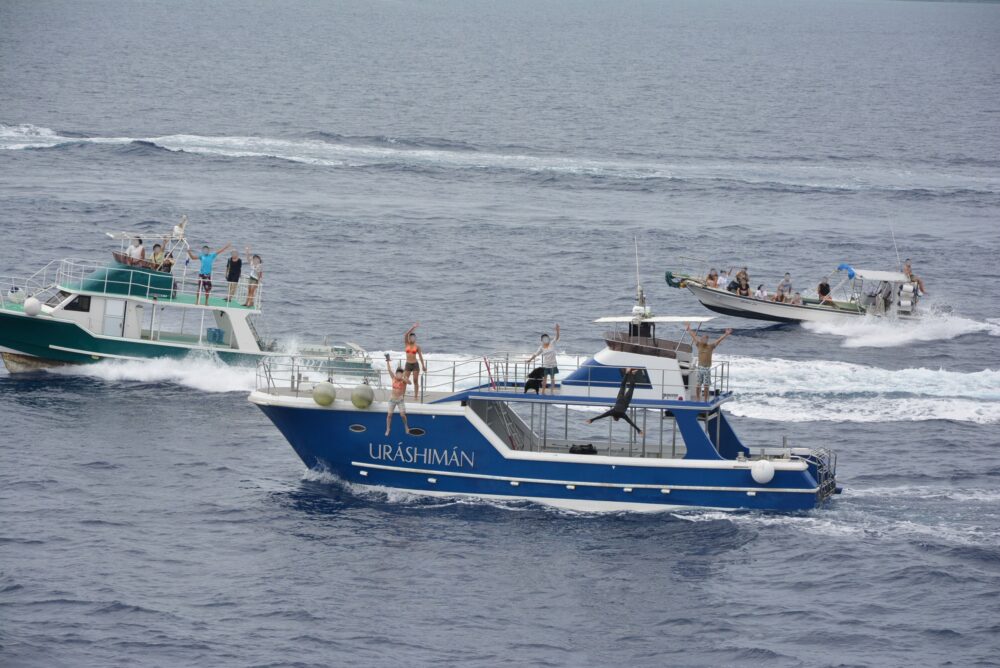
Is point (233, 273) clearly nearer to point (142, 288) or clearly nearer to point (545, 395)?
point (142, 288)

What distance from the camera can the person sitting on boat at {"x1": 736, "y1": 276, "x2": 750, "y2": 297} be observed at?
62.7m

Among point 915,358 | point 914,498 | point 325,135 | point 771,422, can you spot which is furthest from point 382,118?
point 914,498

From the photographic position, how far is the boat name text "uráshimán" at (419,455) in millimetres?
37906

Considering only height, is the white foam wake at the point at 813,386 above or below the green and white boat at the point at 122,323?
below

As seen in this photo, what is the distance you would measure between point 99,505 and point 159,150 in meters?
66.4

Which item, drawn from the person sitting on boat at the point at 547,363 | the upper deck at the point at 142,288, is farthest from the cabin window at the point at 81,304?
the person sitting on boat at the point at 547,363

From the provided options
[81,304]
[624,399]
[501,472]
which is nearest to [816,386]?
[624,399]

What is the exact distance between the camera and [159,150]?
100875 millimetres

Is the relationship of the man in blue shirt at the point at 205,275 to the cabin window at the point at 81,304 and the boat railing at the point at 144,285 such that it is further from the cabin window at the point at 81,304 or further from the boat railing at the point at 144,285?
the cabin window at the point at 81,304

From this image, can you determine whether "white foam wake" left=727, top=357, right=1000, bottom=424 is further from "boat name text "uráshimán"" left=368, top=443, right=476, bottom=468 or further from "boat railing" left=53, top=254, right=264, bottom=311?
"boat railing" left=53, top=254, right=264, bottom=311

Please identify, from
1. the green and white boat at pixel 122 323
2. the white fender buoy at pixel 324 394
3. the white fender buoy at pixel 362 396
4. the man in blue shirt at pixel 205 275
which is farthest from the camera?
the man in blue shirt at pixel 205 275

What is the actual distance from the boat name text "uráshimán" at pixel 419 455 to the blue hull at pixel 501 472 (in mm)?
25

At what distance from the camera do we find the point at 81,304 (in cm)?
5081

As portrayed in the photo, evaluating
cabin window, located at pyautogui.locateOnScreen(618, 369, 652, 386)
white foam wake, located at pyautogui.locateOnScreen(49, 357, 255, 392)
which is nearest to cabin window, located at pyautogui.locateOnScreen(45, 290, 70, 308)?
white foam wake, located at pyautogui.locateOnScreen(49, 357, 255, 392)
